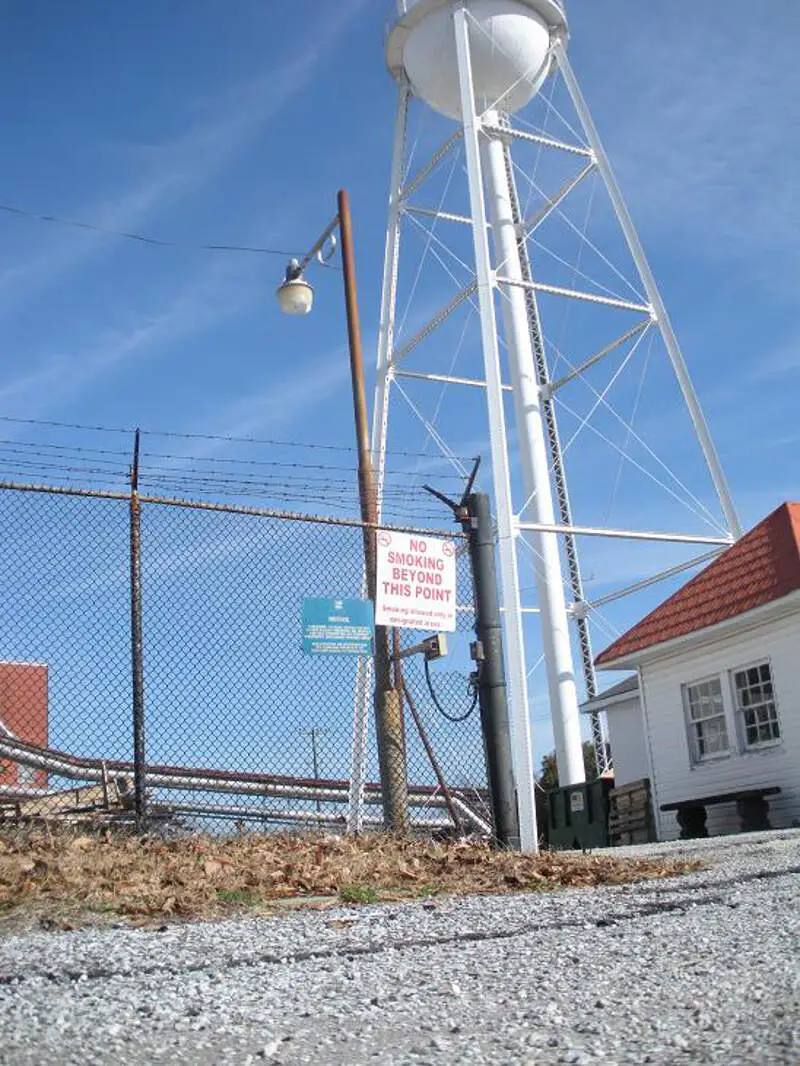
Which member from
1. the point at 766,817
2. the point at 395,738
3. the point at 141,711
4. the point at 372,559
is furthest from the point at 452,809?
the point at 766,817

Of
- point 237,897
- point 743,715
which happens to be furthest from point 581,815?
point 237,897

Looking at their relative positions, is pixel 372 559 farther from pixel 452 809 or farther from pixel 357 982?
pixel 357 982

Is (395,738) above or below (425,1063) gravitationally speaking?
above

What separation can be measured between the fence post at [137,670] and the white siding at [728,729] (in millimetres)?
10224

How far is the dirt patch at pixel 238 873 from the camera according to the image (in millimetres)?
5332

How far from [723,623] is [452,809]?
8189mm

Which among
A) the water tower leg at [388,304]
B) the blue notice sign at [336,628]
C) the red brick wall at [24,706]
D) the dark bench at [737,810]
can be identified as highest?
the water tower leg at [388,304]

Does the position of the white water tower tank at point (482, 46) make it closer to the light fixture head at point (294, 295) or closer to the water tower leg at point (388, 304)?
the water tower leg at point (388, 304)

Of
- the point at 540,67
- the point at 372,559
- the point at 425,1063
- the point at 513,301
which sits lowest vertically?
the point at 425,1063

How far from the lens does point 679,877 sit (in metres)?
6.98

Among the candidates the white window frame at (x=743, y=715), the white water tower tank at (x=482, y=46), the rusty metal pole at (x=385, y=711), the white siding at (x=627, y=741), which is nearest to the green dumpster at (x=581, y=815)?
the white window frame at (x=743, y=715)

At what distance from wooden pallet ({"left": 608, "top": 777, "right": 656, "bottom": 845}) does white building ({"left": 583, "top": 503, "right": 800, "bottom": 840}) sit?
307 mm

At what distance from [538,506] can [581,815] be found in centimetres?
505

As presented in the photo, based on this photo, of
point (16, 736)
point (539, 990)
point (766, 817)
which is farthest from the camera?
point (766, 817)
